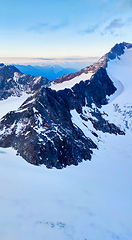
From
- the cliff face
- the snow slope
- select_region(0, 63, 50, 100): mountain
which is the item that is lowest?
the snow slope

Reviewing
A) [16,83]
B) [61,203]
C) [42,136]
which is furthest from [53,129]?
[16,83]

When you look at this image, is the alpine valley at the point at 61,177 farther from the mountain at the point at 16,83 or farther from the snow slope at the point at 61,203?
the mountain at the point at 16,83

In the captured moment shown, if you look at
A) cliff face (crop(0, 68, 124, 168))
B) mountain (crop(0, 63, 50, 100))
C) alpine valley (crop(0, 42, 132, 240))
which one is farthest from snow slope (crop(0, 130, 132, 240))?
mountain (crop(0, 63, 50, 100))

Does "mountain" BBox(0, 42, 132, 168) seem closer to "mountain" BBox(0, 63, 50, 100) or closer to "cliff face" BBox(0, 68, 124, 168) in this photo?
"cliff face" BBox(0, 68, 124, 168)

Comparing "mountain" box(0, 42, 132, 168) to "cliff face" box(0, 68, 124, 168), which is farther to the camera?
"mountain" box(0, 42, 132, 168)

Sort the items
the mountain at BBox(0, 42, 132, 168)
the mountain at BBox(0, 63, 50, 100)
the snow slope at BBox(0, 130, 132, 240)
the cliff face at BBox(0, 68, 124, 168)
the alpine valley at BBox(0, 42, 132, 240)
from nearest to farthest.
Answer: the snow slope at BBox(0, 130, 132, 240), the alpine valley at BBox(0, 42, 132, 240), the cliff face at BBox(0, 68, 124, 168), the mountain at BBox(0, 42, 132, 168), the mountain at BBox(0, 63, 50, 100)

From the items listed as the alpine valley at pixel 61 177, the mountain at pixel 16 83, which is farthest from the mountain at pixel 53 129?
the mountain at pixel 16 83

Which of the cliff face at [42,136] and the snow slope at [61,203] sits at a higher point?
the cliff face at [42,136]

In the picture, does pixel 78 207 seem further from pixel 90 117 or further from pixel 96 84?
pixel 96 84

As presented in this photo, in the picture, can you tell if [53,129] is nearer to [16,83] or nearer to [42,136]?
[42,136]
